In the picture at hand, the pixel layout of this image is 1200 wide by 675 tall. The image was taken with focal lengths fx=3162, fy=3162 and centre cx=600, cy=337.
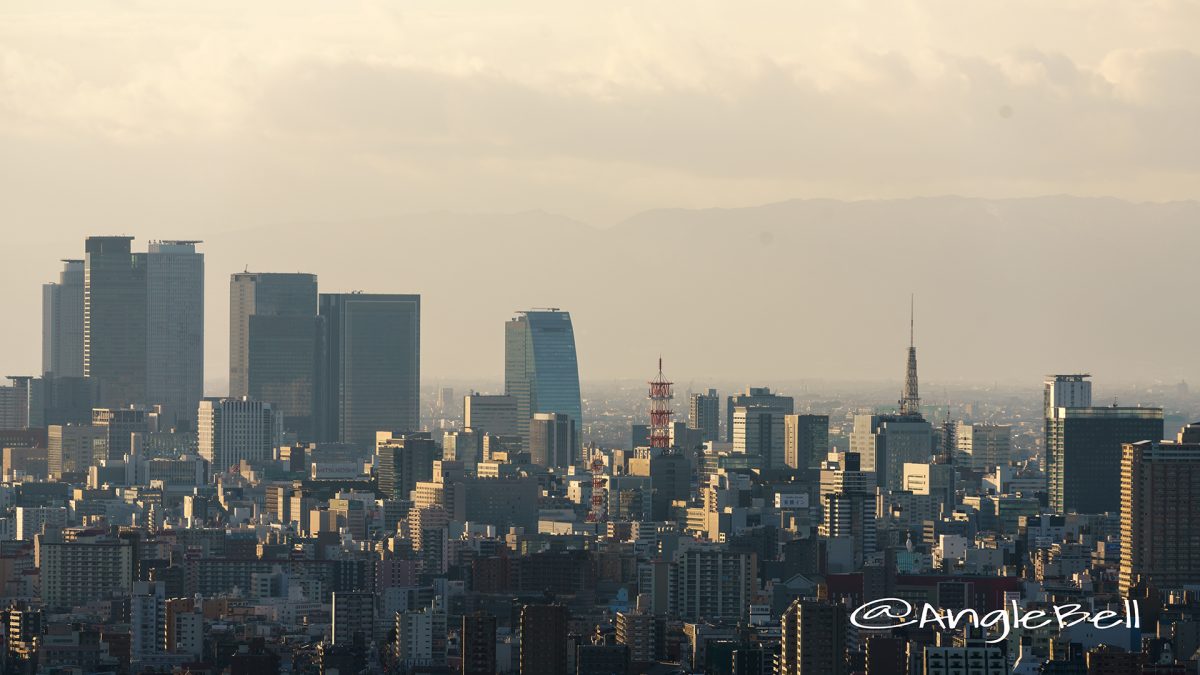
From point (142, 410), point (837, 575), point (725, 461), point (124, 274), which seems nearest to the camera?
point (837, 575)

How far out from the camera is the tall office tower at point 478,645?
143 feet

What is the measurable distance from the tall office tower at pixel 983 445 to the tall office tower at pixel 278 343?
29.8 metres

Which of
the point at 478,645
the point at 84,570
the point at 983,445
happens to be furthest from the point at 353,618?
the point at 983,445

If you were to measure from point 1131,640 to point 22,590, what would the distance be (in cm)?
2394

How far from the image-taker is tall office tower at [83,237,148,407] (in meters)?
122

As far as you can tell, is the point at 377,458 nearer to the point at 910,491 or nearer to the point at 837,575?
the point at 910,491

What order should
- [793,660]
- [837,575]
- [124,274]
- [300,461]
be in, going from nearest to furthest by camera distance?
1. [793,660]
2. [837,575]
3. [300,461]
4. [124,274]

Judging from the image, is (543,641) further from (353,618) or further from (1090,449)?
(1090,449)

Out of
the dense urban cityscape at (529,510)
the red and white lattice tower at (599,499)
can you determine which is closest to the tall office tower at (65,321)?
the dense urban cityscape at (529,510)

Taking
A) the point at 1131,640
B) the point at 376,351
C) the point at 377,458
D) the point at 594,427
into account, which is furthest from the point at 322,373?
the point at 1131,640

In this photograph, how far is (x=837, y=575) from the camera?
190 feet

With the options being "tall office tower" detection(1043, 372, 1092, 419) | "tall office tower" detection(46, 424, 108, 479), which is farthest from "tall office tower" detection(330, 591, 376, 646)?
"tall office tower" detection(46, 424, 108, 479)

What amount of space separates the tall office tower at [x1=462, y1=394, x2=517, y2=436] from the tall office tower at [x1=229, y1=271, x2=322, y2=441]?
7.80 meters

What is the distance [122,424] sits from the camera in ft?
358
